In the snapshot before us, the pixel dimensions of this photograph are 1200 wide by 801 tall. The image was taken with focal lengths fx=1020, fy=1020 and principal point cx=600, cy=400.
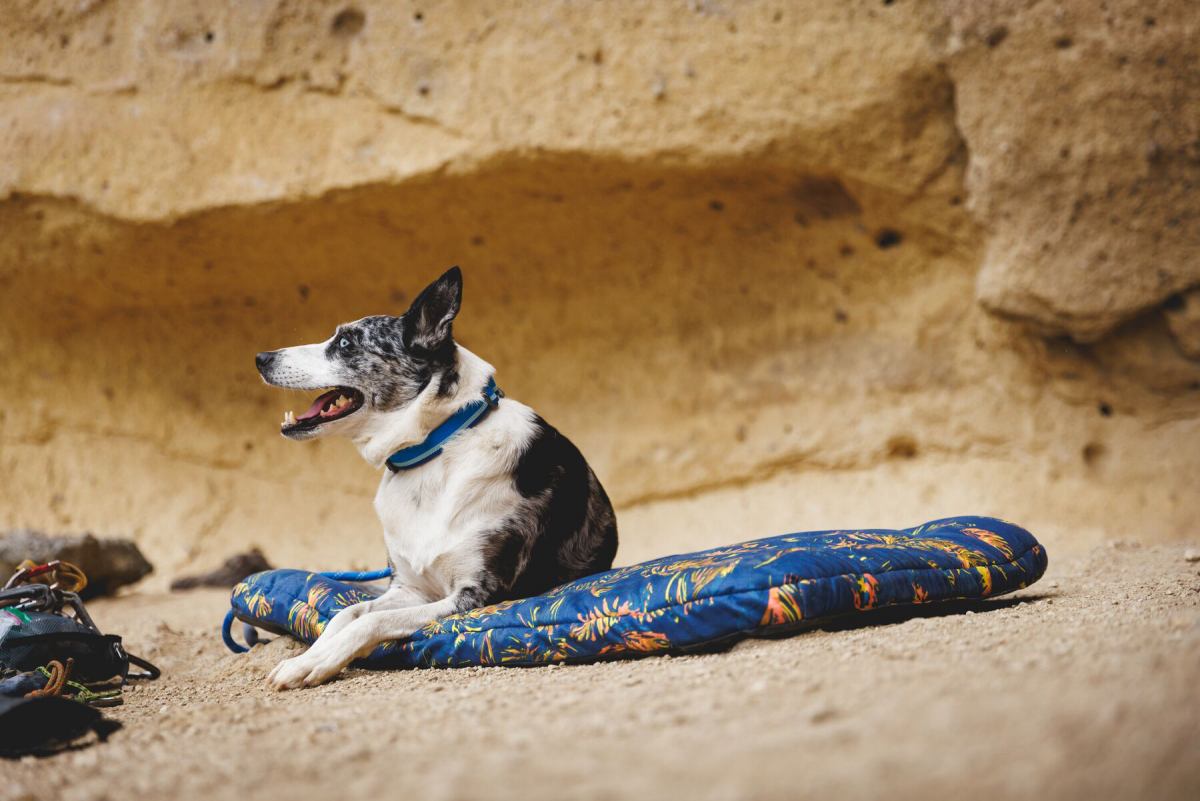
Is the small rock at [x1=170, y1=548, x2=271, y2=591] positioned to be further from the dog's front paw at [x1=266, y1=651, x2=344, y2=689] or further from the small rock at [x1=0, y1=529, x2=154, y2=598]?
the dog's front paw at [x1=266, y1=651, x2=344, y2=689]

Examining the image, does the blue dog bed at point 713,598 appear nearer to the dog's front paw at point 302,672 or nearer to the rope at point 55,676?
the dog's front paw at point 302,672

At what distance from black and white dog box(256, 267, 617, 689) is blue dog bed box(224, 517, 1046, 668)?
0.18 metres

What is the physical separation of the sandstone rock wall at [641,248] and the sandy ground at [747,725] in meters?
3.40

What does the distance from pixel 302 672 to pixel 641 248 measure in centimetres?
469

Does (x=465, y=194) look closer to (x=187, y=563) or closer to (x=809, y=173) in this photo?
(x=809, y=173)

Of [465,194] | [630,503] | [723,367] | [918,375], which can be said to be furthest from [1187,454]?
[465,194]

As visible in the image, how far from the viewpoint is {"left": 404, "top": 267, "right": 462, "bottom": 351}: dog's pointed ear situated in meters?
3.22

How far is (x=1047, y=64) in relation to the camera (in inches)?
215

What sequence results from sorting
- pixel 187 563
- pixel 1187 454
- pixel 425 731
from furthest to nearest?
pixel 187 563
pixel 1187 454
pixel 425 731

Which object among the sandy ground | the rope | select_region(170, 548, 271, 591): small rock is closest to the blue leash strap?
the sandy ground

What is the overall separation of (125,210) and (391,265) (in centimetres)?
170

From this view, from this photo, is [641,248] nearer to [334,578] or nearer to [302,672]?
[334,578]

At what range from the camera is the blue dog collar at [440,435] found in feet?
10.5

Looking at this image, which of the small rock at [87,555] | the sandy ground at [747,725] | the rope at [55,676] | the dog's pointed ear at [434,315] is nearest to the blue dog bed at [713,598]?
the sandy ground at [747,725]
